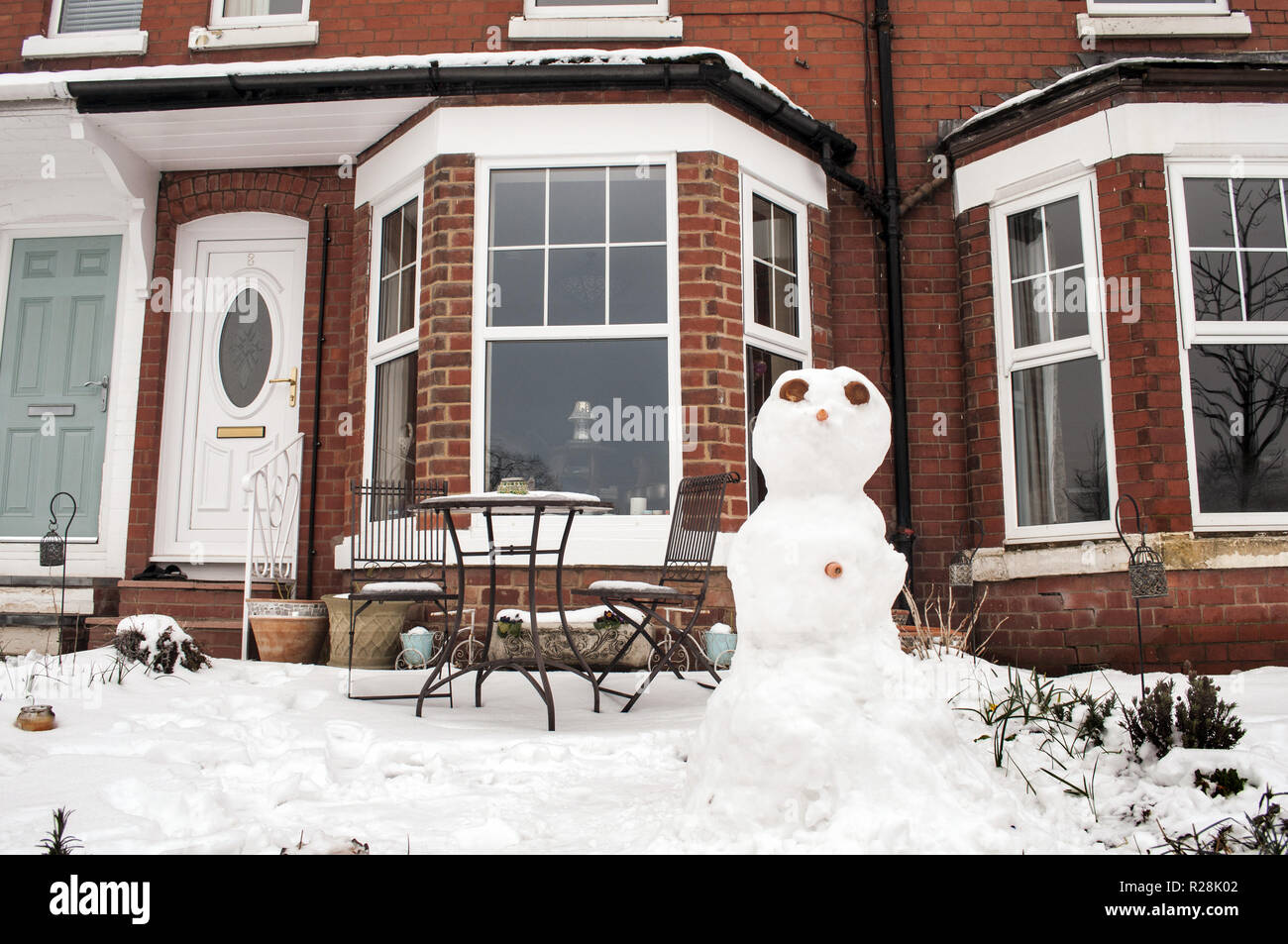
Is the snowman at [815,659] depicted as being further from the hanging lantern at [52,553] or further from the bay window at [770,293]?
the hanging lantern at [52,553]

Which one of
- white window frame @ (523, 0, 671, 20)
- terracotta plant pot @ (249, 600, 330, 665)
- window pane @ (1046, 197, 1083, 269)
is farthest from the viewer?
white window frame @ (523, 0, 671, 20)

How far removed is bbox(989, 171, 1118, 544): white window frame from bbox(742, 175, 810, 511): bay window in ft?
4.07

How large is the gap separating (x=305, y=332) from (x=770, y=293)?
3.30 meters

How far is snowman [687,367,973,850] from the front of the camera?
7.00 ft

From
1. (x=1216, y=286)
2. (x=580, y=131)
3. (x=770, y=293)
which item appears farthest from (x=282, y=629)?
(x=1216, y=286)

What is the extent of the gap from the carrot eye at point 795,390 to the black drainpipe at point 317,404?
15.3ft

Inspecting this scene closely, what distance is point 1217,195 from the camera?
5418 millimetres

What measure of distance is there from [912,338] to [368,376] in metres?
3.68

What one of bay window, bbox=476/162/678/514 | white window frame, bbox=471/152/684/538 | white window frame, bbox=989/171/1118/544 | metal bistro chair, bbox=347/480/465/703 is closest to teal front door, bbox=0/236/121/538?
metal bistro chair, bbox=347/480/465/703

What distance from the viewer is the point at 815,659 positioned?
7.57 ft

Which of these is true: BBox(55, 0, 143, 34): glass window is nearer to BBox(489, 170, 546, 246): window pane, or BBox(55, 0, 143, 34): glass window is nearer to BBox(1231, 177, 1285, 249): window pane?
BBox(489, 170, 546, 246): window pane

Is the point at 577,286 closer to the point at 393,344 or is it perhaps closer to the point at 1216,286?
the point at 393,344

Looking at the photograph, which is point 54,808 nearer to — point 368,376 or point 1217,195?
point 368,376

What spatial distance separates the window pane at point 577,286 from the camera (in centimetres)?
554
